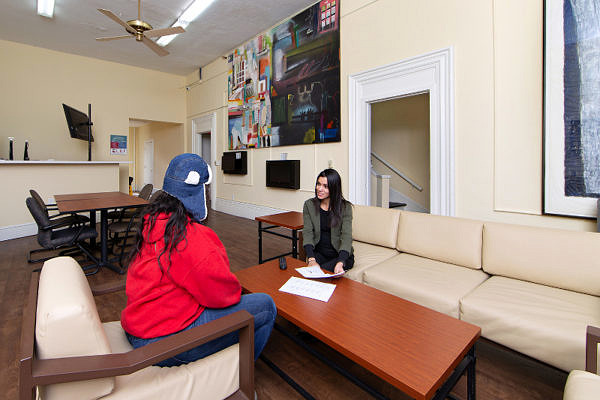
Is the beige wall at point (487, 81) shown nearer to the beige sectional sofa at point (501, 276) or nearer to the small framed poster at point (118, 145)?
the beige sectional sofa at point (501, 276)

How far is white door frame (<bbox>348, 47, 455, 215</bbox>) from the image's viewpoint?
3.40 m

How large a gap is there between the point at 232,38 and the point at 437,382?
6.97 metres

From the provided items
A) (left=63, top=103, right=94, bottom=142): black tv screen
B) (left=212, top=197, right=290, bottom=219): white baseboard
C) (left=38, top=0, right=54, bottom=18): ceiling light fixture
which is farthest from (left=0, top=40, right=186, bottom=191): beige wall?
(left=212, top=197, right=290, bottom=219): white baseboard

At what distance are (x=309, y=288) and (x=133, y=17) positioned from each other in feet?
20.1

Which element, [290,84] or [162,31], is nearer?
[162,31]

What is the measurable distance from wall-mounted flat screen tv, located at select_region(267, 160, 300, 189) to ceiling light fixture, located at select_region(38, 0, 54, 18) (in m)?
4.43

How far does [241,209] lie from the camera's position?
692 centimetres

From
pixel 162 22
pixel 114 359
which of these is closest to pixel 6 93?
pixel 162 22

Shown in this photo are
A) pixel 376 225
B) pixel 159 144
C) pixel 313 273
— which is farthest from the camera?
pixel 159 144

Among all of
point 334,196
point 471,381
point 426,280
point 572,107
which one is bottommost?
point 471,381

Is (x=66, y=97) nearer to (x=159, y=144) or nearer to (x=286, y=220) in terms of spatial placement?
(x=159, y=144)

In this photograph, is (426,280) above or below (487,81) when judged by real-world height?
below

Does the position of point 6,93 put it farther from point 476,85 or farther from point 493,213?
point 493,213

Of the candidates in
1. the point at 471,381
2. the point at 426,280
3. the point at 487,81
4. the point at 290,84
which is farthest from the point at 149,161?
the point at 471,381
